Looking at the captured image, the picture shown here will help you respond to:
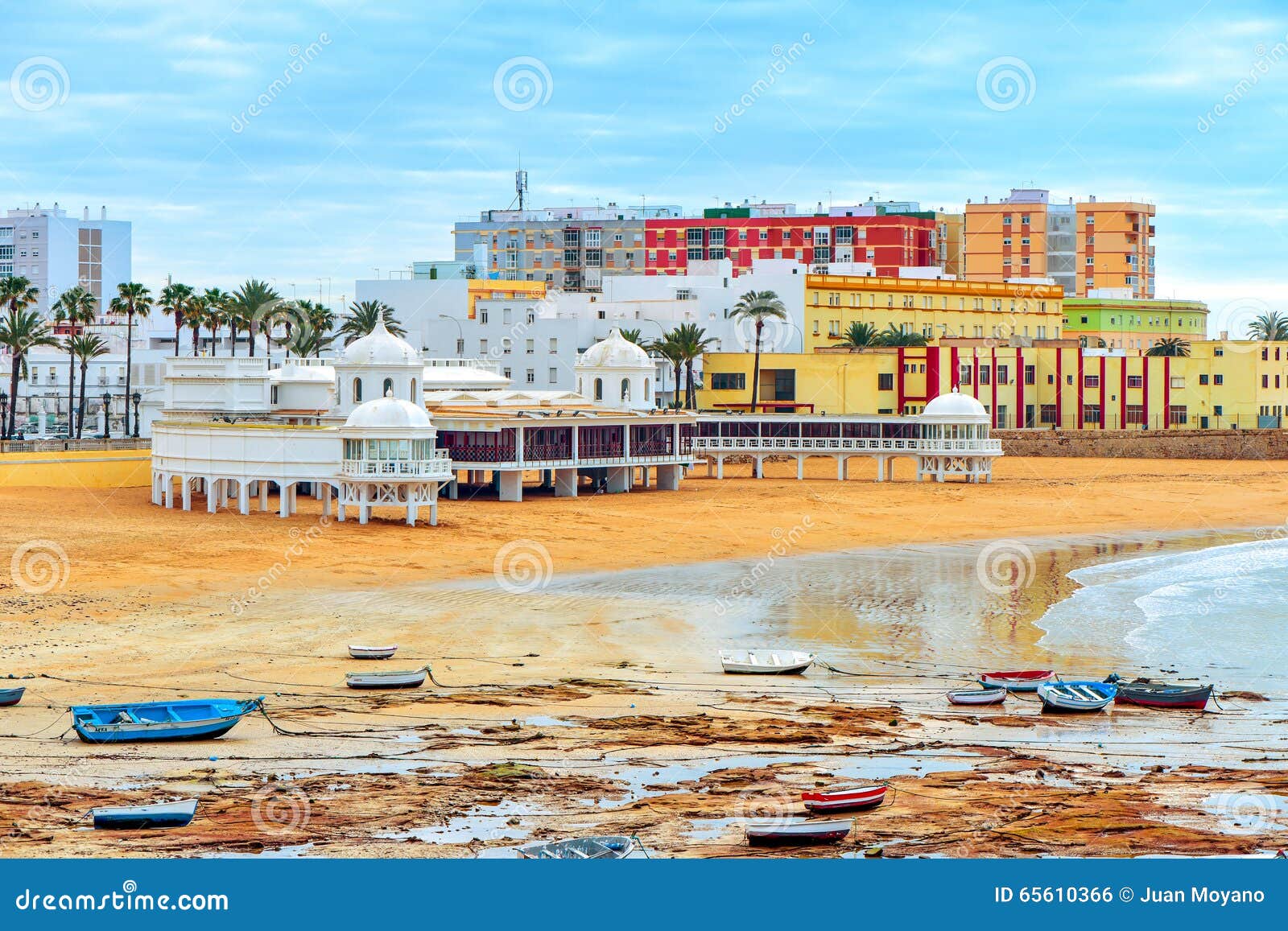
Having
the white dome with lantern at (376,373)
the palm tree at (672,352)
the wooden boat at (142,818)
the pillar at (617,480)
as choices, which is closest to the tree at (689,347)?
the palm tree at (672,352)

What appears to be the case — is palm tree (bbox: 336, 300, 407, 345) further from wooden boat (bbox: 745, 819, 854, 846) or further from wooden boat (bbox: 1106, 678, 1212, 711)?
wooden boat (bbox: 745, 819, 854, 846)

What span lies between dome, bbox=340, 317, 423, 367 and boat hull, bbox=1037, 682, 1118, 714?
41.7 m

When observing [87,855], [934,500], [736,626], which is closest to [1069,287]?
[934,500]

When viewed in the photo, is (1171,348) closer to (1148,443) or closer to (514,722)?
(1148,443)

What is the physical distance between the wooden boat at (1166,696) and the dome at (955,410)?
53675mm

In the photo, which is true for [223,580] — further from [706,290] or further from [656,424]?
[706,290]

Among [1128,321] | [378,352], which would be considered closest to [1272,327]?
[1128,321]

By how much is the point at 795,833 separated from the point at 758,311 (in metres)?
86.7

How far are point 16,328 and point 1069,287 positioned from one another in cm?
10655

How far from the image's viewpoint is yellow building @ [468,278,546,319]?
399 ft

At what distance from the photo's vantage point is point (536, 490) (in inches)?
3068

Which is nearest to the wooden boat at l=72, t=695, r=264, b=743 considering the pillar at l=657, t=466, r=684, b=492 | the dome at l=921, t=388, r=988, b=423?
the pillar at l=657, t=466, r=684, b=492

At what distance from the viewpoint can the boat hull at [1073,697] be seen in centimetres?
3178

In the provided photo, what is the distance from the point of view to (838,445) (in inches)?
3482
